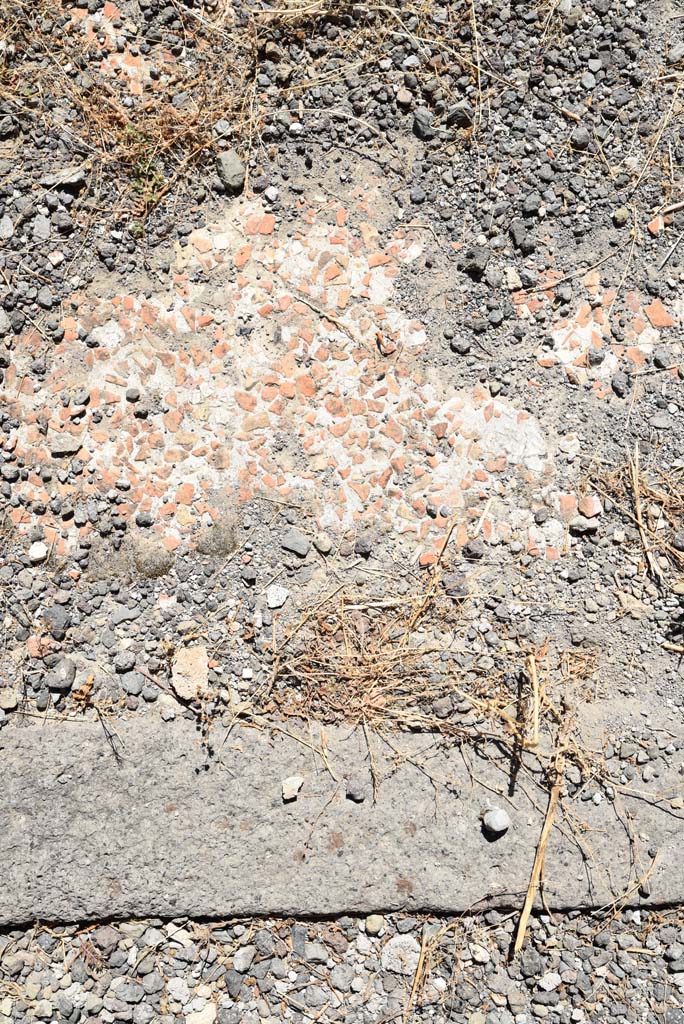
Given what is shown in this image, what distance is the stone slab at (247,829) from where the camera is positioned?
2.58 meters

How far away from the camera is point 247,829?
8.46 ft

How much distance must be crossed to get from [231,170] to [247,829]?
7.21 feet

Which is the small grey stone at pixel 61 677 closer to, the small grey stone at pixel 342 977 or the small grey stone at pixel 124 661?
the small grey stone at pixel 124 661

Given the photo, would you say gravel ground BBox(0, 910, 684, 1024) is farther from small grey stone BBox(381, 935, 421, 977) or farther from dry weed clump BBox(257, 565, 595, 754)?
dry weed clump BBox(257, 565, 595, 754)

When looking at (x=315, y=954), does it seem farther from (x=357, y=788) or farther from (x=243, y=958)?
(x=357, y=788)

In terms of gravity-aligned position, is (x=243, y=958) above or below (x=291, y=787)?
below

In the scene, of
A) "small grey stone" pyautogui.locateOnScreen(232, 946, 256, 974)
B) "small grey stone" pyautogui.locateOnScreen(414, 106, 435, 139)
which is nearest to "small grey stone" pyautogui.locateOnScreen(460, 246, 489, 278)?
"small grey stone" pyautogui.locateOnScreen(414, 106, 435, 139)

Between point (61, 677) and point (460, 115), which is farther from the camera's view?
point (460, 115)

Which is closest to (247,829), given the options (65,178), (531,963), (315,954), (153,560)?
(315,954)

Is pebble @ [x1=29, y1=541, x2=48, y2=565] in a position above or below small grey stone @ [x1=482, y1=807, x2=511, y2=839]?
above

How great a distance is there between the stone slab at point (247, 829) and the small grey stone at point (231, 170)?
5.94 ft

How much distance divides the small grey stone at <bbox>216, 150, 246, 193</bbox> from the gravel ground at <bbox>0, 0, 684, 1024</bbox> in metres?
0.01

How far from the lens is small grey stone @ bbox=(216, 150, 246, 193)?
8.90 ft

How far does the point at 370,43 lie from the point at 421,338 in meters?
1.06
